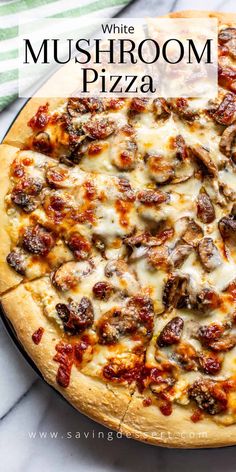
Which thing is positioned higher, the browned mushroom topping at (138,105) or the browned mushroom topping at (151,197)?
the browned mushroom topping at (138,105)

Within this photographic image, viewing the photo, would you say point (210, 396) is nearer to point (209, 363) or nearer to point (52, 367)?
point (209, 363)

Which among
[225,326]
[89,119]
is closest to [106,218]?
[89,119]

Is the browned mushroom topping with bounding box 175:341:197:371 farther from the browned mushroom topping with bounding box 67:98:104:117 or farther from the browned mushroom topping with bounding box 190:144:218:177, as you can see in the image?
the browned mushroom topping with bounding box 67:98:104:117

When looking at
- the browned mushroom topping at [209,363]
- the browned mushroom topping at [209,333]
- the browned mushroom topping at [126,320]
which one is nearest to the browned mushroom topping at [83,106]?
the browned mushroom topping at [126,320]

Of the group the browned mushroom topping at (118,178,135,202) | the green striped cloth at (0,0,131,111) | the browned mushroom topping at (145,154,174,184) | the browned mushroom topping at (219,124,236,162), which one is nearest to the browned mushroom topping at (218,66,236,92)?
the browned mushroom topping at (219,124,236,162)

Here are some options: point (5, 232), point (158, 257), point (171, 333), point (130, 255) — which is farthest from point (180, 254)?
point (5, 232)

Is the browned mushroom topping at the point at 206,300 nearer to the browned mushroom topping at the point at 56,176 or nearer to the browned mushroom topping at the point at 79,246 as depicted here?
the browned mushroom topping at the point at 79,246
